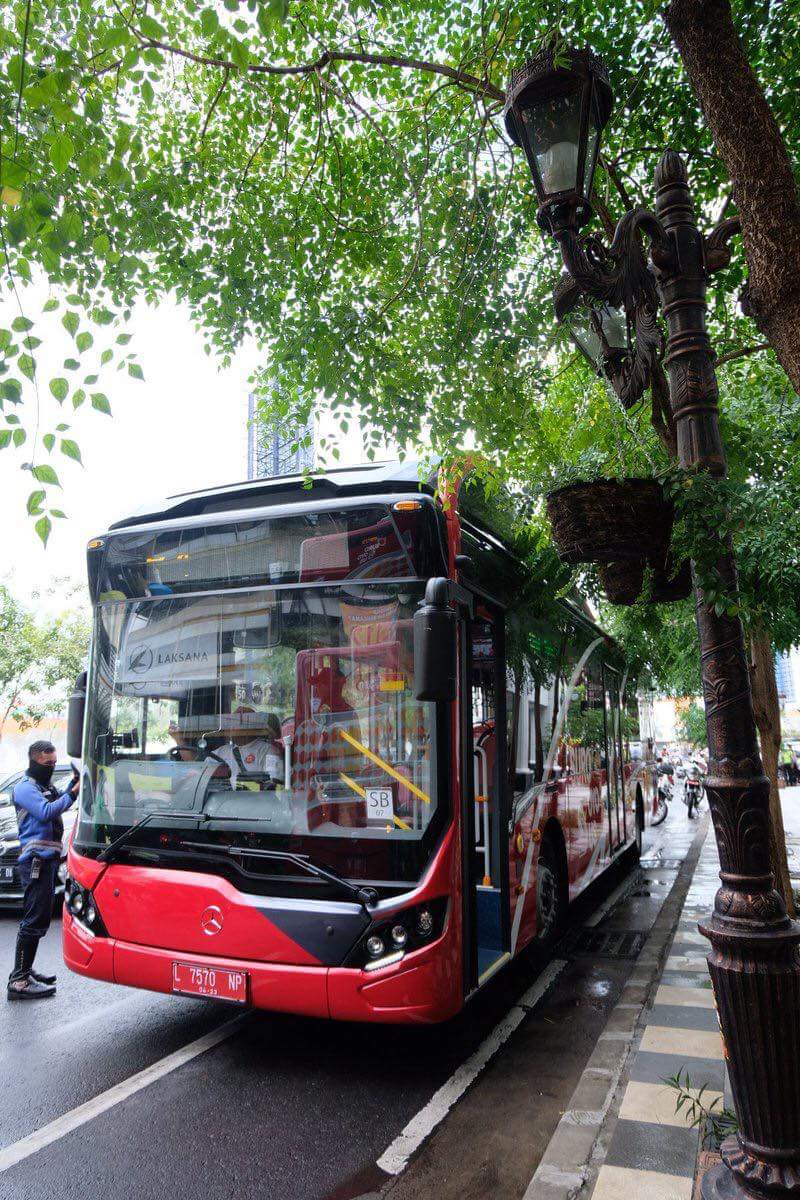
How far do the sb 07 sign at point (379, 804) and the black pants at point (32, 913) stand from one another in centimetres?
296

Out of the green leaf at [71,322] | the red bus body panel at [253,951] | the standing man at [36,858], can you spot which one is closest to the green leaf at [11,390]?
the green leaf at [71,322]

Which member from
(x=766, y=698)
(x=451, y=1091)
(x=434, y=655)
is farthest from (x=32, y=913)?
(x=766, y=698)

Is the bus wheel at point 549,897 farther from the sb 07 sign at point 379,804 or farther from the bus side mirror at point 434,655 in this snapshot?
the bus side mirror at point 434,655

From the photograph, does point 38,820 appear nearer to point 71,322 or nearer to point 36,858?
point 36,858

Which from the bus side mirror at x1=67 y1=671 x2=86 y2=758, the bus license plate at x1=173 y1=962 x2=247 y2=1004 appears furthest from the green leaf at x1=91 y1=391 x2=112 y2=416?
the bus side mirror at x1=67 y1=671 x2=86 y2=758

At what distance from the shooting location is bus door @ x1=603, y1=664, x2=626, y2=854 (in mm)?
9727

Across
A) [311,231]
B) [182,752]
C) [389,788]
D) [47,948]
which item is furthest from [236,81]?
[47,948]

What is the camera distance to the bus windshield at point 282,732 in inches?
169

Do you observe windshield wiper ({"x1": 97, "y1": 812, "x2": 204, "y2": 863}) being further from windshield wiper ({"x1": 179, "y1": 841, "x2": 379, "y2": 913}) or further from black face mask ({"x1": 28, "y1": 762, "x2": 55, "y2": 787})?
black face mask ({"x1": 28, "y1": 762, "x2": 55, "y2": 787})

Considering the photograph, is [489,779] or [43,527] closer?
[43,527]

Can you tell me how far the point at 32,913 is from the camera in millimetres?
5785

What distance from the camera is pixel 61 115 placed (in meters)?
3.05

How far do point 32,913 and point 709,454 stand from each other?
216 inches

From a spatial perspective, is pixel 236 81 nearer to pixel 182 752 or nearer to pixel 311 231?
pixel 311 231
